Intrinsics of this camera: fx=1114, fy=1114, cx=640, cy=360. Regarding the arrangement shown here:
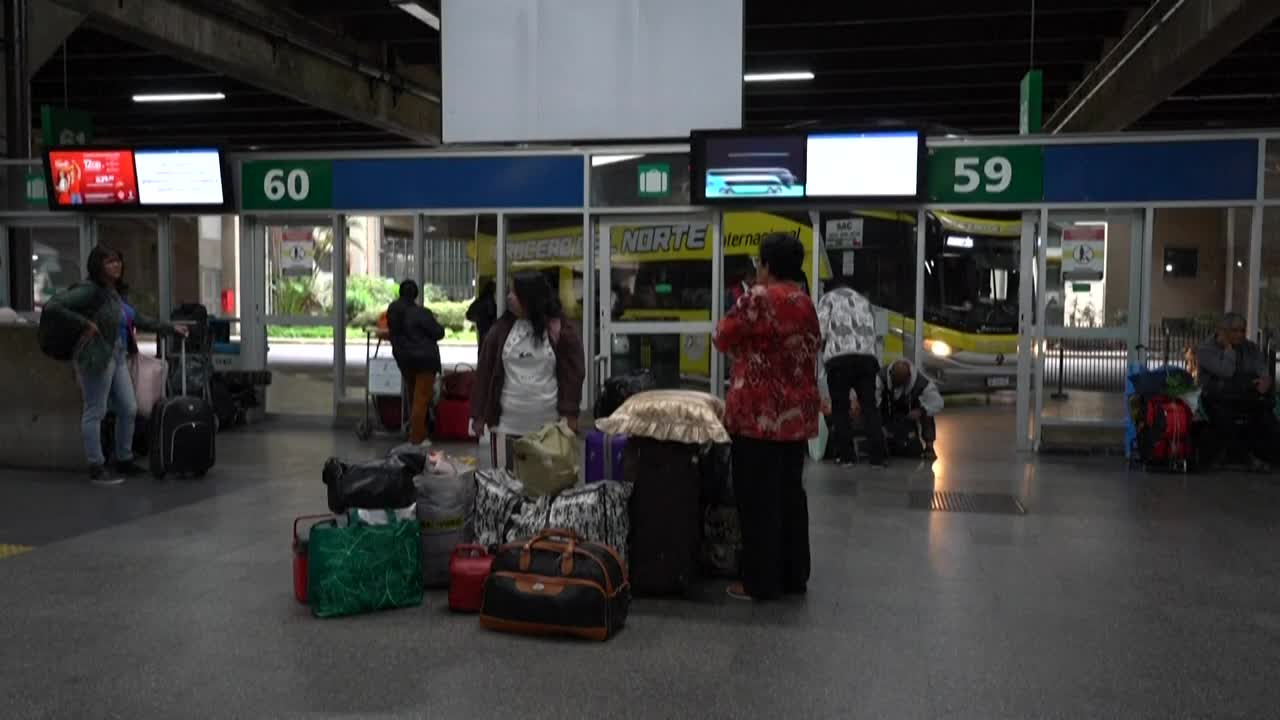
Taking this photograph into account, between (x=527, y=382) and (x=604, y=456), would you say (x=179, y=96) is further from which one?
(x=604, y=456)

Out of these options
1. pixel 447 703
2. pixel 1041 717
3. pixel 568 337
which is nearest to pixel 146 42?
pixel 568 337

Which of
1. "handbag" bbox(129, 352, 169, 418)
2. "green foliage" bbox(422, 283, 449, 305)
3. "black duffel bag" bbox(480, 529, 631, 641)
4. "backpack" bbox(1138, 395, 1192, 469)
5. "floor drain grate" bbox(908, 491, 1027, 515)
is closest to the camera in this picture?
"black duffel bag" bbox(480, 529, 631, 641)

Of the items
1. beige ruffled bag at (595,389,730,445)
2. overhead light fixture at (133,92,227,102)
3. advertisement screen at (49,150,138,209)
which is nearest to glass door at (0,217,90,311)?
advertisement screen at (49,150,138,209)

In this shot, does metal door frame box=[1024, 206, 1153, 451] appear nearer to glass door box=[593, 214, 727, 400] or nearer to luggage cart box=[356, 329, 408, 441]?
glass door box=[593, 214, 727, 400]

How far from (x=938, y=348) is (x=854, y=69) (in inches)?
204

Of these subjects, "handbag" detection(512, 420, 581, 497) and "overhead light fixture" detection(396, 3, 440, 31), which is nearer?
"handbag" detection(512, 420, 581, 497)

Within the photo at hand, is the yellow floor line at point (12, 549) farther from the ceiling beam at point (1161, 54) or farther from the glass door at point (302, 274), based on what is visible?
the ceiling beam at point (1161, 54)

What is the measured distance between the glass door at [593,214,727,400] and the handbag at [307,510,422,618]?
21.4ft

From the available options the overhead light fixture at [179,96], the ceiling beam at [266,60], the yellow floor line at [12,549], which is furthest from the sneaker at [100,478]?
the overhead light fixture at [179,96]

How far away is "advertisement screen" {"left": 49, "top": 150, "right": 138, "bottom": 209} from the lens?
12.3 meters

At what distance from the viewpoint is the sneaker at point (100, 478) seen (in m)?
8.59

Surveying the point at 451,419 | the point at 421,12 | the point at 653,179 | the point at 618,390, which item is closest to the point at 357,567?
the point at 618,390

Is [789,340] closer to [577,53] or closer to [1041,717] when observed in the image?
[1041,717]

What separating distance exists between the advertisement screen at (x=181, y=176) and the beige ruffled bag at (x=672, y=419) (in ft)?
27.3
